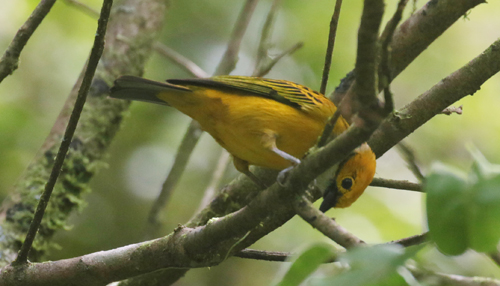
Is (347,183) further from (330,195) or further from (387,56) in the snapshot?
(387,56)

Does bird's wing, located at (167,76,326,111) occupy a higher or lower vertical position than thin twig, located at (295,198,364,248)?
higher

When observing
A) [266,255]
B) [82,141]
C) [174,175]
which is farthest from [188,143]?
[266,255]

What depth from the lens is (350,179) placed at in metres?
3.64

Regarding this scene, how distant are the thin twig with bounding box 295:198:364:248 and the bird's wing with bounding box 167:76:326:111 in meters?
1.66

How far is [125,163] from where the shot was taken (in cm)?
814

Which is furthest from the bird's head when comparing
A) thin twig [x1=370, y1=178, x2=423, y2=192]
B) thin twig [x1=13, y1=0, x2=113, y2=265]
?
thin twig [x1=13, y1=0, x2=113, y2=265]

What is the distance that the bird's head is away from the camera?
11.1ft

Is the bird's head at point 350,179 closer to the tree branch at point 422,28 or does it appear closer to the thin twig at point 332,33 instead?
the tree branch at point 422,28

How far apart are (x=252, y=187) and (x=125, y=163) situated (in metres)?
4.90

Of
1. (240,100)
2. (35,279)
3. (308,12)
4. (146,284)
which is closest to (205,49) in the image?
(308,12)

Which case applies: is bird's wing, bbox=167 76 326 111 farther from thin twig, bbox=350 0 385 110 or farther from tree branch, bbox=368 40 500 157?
thin twig, bbox=350 0 385 110

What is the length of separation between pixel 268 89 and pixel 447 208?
2.79m

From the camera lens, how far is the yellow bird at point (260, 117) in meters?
3.49

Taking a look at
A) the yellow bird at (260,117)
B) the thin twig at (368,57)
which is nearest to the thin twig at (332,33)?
the yellow bird at (260,117)
